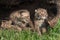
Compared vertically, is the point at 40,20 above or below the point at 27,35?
above

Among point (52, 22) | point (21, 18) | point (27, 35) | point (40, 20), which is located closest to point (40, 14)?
point (40, 20)

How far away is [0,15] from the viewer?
8898 mm

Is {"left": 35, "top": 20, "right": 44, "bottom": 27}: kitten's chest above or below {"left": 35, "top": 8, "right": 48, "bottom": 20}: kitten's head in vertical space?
below

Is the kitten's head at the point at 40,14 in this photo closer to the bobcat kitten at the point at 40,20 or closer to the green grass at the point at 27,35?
the bobcat kitten at the point at 40,20

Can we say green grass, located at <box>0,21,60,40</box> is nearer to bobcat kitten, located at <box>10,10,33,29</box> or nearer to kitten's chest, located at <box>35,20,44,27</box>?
kitten's chest, located at <box>35,20,44,27</box>

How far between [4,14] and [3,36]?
1.37 metres

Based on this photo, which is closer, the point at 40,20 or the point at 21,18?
the point at 40,20

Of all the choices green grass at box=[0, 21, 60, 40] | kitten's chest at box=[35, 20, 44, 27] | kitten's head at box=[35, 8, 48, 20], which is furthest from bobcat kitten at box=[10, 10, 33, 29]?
green grass at box=[0, 21, 60, 40]

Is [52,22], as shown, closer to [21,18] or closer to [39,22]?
[39,22]

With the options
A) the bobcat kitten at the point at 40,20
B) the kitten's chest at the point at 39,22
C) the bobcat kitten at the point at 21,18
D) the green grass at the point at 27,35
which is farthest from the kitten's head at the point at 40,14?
the green grass at the point at 27,35

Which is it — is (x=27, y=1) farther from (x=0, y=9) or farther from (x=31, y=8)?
(x=0, y=9)

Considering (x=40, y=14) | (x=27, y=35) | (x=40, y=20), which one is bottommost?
(x=27, y=35)

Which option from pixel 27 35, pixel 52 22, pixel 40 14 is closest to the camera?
pixel 27 35

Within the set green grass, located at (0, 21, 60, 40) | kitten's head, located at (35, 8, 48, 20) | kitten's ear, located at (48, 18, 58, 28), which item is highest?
kitten's head, located at (35, 8, 48, 20)
